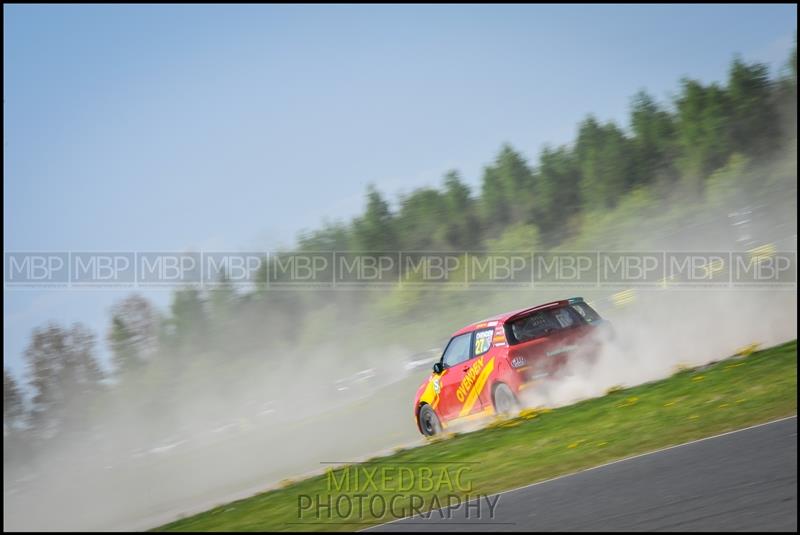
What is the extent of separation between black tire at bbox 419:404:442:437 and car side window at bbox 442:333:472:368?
78 centimetres

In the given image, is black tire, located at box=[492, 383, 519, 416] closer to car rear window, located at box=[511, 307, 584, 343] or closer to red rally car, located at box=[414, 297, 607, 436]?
red rally car, located at box=[414, 297, 607, 436]

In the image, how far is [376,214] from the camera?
3516 centimetres

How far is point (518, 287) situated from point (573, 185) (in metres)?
8.27

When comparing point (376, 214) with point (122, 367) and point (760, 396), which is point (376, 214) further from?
point (760, 396)

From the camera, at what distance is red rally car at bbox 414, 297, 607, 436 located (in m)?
11.6

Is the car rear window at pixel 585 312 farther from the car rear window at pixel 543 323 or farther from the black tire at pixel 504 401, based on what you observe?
the black tire at pixel 504 401

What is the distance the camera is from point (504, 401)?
1180 cm

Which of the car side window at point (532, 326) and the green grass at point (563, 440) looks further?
the car side window at point (532, 326)

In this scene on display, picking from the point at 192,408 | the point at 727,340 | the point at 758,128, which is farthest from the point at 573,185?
the point at 727,340

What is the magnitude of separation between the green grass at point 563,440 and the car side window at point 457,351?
1.32 m

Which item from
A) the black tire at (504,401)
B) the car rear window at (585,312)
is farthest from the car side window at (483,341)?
the car rear window at (585,312)

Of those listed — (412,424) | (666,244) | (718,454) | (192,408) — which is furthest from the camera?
(666,244)

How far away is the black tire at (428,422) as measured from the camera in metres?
13.0

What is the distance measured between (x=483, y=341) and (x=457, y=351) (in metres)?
0.71
